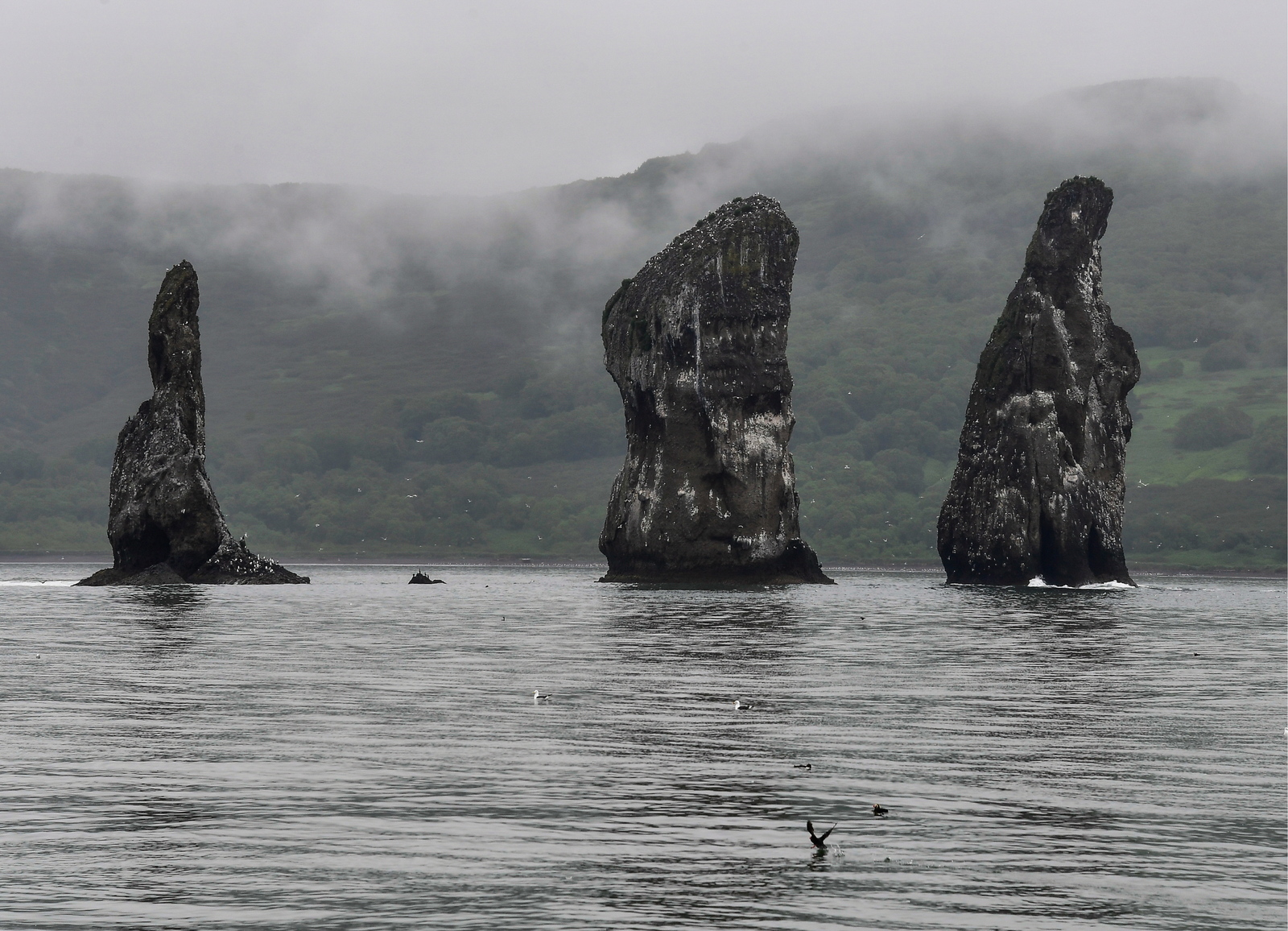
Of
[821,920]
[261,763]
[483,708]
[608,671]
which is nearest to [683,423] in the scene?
[608,671]

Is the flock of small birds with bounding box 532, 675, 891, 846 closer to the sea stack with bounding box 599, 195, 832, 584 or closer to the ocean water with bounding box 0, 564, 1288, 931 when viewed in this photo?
the ocean water with bounding box 0, 564, 1288, 931

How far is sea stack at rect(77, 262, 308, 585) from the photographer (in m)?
99.8

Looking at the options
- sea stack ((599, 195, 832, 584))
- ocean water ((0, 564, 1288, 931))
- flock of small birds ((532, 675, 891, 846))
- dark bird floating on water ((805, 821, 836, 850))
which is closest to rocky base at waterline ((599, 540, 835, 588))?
sea stack ((599, 195, 832, 584))

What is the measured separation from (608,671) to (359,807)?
21746 millimetres

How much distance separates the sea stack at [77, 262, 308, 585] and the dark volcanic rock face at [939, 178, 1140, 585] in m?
50.1

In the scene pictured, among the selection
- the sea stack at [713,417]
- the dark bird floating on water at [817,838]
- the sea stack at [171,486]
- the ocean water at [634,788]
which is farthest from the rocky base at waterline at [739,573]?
the dark bird floating on water at [817,838]

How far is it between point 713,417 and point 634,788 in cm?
9388

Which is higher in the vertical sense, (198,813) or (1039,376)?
(1039,376)

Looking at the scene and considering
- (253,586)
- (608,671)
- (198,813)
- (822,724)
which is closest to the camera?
(198,813)

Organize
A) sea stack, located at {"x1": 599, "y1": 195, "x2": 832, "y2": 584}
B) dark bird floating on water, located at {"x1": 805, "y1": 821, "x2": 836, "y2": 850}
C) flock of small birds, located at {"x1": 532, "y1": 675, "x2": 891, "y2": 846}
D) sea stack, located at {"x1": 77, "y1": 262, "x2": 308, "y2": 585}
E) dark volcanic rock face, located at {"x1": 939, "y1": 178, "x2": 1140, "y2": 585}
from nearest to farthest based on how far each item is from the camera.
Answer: dark bird floating on water, located at {"x1": 805, "y1": 821, "x2": 836, "y2": 850}
flock of small birds, located at {"x1": 532, "y1": 675, "x2": 891, "y2": 846}
sea stack, located at {"x1": 77, "y1": 262, "x2": 308, "y2": 585}
dark volcanic rock face, located at {"x1": 939, "y1": 178, "x2": 1140, "y2": 585}
sea stack, located at {"x1": 599, "y1": 195, "x2": 832, "y2": 584}

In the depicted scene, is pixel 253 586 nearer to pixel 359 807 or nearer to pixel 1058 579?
pixel 1058 579

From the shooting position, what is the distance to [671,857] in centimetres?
1772

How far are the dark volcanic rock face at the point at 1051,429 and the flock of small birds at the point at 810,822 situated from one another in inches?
3225

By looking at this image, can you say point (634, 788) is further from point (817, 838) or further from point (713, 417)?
point (713, 417)
